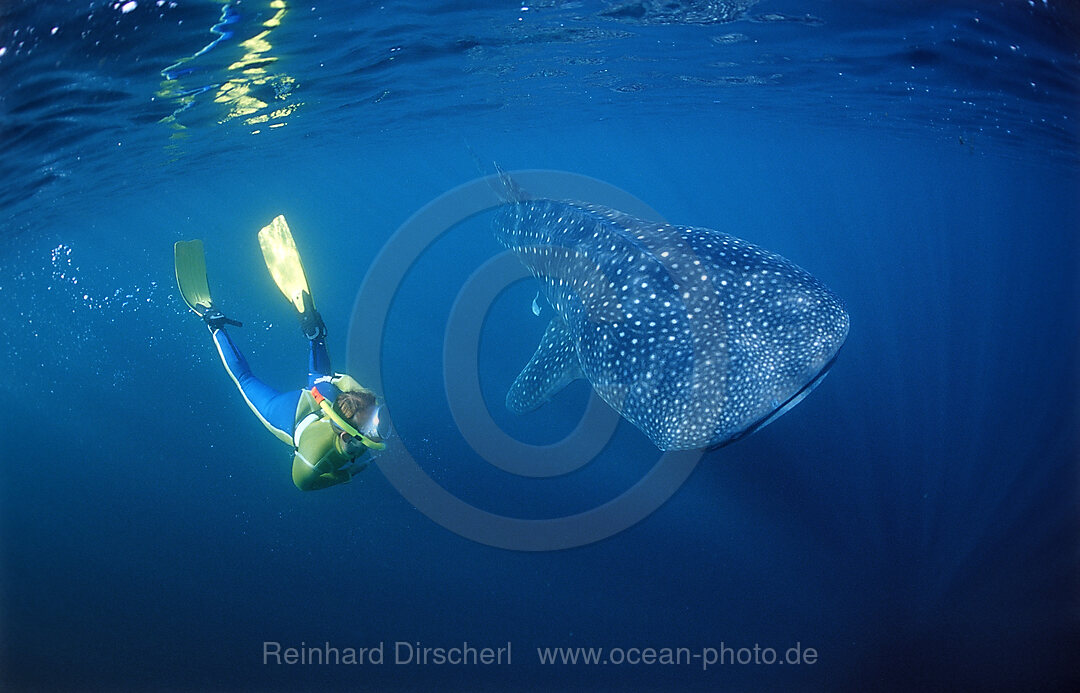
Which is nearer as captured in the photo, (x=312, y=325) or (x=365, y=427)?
(x=365, y=427)

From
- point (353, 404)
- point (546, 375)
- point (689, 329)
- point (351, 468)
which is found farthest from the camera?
point (546, 375)

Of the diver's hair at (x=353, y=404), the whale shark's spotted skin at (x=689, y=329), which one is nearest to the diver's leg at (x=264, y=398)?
the diver's hair at (x=353, y=404)

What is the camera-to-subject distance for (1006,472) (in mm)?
8516

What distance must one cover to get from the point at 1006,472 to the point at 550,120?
1891 cm

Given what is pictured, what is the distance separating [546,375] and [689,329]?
1.89 metres

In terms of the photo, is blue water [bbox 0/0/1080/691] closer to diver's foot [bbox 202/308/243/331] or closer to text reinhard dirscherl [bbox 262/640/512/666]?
text reinhard dirscherl [bbox 262/640/512/666]

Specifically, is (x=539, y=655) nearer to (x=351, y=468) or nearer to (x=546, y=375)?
(x=351, y=468)

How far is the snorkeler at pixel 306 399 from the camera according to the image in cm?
480

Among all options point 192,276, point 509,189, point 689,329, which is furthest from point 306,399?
point 192,276

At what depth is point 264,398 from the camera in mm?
6625

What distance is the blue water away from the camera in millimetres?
6633

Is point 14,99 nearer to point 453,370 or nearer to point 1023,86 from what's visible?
point 453,370

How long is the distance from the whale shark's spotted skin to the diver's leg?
3.38 m

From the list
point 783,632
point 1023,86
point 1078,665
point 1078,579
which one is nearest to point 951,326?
point 1023,86
